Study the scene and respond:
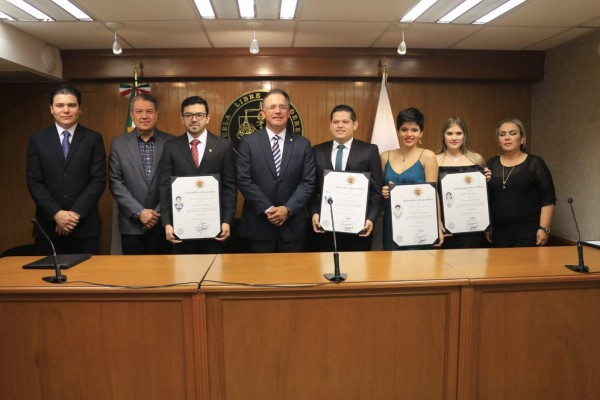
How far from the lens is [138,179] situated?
2.98m

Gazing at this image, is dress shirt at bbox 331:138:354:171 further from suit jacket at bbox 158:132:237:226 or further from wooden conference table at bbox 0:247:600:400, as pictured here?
wooden conference table at bbox 0:247:600:400

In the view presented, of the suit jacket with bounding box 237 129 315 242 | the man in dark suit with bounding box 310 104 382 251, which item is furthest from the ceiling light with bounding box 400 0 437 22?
the suit jacket with bounding box 237 129 315 242

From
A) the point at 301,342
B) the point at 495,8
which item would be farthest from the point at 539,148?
the point at 301,342

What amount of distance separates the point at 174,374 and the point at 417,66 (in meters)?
3.88

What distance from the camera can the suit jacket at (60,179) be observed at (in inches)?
112

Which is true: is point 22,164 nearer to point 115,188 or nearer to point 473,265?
point 115,188

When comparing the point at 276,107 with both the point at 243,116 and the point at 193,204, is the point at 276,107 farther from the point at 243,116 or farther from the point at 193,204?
the point at 243,116

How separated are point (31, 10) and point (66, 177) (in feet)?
4.20

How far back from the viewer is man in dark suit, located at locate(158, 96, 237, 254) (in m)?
2.82

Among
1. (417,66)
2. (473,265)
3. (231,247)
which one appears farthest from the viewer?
(417,66)

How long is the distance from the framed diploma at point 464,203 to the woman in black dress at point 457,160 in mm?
34

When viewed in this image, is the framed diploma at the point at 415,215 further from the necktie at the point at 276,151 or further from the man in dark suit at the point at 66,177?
the man in dark suit at the point at 66,177

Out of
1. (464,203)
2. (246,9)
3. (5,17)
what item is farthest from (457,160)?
(5,17)

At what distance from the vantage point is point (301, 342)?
162 cm
